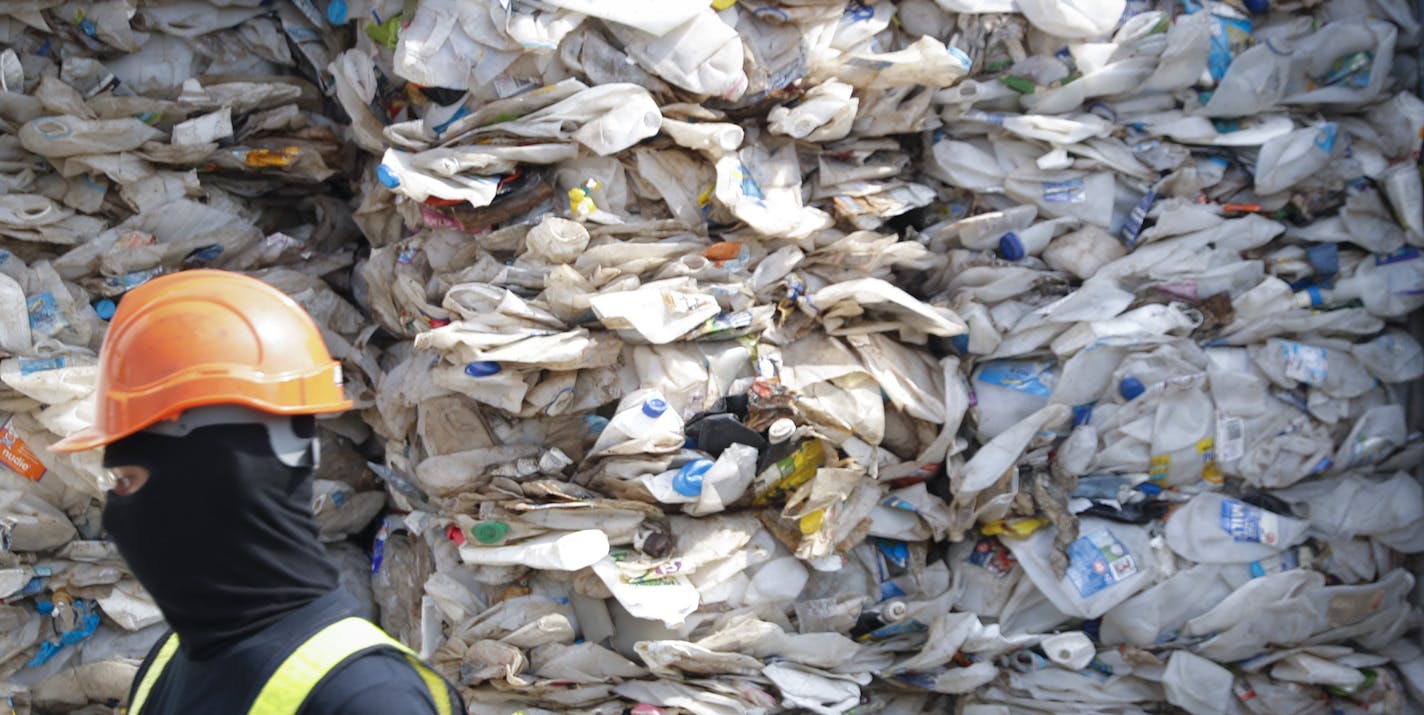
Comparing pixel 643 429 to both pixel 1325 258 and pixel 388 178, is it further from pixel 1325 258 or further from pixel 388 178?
pixel 1325 258

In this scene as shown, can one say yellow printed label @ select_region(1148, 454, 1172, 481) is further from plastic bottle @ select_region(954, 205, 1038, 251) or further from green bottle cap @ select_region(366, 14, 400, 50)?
green bottle cap @ select_region(366, 14, 400, 50)

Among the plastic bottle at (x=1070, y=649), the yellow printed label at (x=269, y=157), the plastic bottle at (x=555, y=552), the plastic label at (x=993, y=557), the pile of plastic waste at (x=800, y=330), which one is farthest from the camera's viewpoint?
the yellow printed label at (x=269, y=157)

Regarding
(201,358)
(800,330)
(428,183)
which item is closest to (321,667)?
(201,358)

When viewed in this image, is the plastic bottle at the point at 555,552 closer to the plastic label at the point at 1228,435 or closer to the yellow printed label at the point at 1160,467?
the yellow printed label at the point at 1160,467

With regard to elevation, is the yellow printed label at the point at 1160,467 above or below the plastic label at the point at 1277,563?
above

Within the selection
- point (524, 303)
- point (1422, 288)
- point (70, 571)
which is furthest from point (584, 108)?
point (1422, 288)

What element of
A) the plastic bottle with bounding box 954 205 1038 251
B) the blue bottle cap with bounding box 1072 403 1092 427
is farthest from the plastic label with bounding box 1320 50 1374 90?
the blue bottle cap with bounding box 1072 403 1092 427

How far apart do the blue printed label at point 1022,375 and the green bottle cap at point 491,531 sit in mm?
1252

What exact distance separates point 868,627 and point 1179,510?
834 millimetres

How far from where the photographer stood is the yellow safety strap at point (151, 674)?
1285 millimetres

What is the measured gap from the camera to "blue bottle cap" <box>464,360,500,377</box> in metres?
2.55

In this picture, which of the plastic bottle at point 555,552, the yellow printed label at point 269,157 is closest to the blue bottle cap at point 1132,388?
the plastic bottle at point 555,552

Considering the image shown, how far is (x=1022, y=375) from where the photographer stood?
288 cm

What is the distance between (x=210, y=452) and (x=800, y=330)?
1.85m
